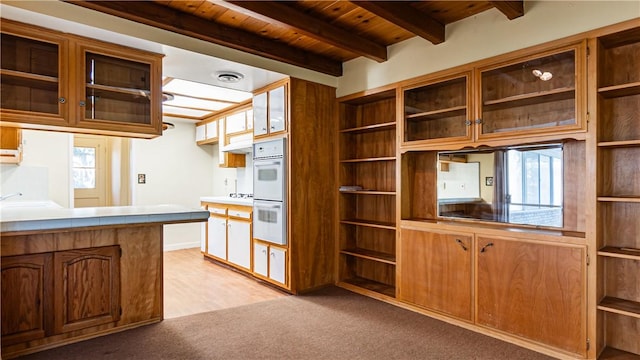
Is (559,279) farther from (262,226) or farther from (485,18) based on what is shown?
(262,226)

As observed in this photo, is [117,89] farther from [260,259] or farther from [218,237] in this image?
[218,237]

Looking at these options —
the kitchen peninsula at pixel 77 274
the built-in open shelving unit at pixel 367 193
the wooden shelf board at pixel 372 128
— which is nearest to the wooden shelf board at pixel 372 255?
the built-in open shelving unit at pixel 367 193

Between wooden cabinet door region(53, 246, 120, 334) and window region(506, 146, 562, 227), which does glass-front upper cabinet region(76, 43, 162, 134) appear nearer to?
wooden cabinet door region(53, 246, 120, 334)

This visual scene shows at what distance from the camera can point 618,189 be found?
235cm

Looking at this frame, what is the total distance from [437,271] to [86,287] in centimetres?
273

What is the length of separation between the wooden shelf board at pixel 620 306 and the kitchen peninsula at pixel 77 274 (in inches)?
109

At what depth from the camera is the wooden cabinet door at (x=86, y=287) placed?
8.16 feet

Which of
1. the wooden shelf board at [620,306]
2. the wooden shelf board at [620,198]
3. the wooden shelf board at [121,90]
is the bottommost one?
the wooden shelf board at [620,306]

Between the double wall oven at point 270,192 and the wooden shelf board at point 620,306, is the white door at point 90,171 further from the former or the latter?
the wooden shelf board at point 620,306

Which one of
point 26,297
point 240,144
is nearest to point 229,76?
point 240,144

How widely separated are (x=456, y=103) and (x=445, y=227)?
1.08 meters

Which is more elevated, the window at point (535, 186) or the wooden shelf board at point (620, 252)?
the window at point (535, 186)

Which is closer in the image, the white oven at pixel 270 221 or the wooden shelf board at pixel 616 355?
the wooden shelf board at pixel 616 355

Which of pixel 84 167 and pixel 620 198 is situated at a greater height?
pixel 84 167
